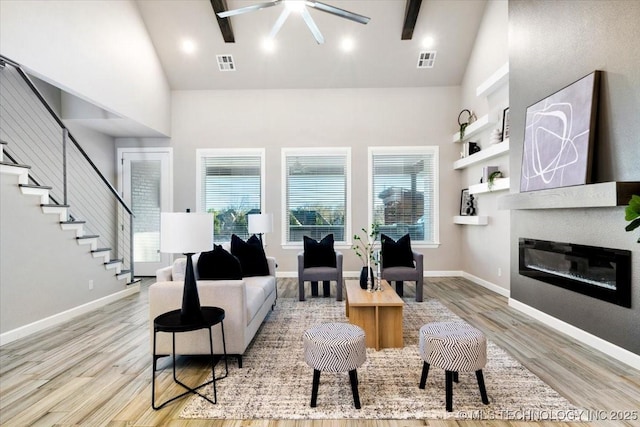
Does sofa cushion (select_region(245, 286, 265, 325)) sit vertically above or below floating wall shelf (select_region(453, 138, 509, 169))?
below

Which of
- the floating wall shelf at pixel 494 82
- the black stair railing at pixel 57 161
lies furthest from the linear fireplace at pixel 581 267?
the black stair railing at pixel 57 161

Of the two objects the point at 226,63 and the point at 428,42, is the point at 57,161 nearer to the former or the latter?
the point at 226,63

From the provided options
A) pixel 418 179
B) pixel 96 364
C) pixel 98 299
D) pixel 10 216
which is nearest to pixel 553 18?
pixel 418 179

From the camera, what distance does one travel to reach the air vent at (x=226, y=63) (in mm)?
5960

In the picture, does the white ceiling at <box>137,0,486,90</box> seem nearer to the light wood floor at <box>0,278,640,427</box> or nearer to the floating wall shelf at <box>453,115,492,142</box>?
the floating wall shelf at <box>453,115,492,142</box>

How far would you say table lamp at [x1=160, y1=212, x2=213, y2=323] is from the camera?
2248mm

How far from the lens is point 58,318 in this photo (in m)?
3.87

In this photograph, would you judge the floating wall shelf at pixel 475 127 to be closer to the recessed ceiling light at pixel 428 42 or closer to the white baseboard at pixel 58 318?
the recessed ceiling light at pixel 428 42

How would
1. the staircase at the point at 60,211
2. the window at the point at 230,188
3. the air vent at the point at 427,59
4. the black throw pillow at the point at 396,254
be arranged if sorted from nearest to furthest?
1. the staircase at the point at 60,211
2. the black throw pillow at the point at 396,254
3. the air vent at the point at 427,59
4. the window at the point at 230,188

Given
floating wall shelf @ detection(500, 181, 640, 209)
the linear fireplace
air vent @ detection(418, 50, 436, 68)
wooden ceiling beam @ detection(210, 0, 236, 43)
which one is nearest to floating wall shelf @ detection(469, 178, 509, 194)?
floating wall shelf @ detection(500, 181, 640, 209)

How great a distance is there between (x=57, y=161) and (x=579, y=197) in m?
7.14

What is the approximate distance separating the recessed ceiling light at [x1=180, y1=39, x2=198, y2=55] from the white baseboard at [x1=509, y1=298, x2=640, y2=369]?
6547 mm

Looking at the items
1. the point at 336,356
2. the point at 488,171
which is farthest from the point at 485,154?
the point at 336,356

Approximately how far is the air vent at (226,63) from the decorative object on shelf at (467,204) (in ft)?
16.3
